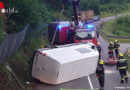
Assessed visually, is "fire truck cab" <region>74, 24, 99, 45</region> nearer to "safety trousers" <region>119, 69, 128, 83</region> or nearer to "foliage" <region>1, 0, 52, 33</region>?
"foliage" <region>1, 0, 52, 33</region>

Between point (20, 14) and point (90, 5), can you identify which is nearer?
point (20, 14)

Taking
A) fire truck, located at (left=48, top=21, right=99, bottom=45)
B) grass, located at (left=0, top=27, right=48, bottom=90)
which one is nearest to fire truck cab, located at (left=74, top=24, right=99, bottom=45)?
fire truck, located at (left=48, top=21, right=99, bottom=45)

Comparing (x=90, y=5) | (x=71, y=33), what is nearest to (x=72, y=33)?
(x=71, y=33)

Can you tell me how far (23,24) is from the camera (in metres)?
16.3

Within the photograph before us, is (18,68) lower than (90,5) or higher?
higher

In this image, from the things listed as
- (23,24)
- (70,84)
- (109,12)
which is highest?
(23,24)

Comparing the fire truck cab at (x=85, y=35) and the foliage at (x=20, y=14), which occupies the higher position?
the foliage at (x=20, y=14)

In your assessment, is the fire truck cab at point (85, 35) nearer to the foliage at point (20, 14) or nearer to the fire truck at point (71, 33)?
the fire truck at point (71, 33)

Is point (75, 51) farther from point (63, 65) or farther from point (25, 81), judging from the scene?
point (25, 81)

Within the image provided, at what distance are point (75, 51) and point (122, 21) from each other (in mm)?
50157

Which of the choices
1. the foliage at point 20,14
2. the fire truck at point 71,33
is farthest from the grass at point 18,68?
the fire truck at point 71,33

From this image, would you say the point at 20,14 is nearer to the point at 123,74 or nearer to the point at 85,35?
the point at 85,35

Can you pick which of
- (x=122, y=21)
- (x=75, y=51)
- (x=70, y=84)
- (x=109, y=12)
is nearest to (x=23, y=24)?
(x=75, y=51)

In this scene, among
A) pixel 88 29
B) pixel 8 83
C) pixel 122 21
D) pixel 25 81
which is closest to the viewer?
pixel 8 83
